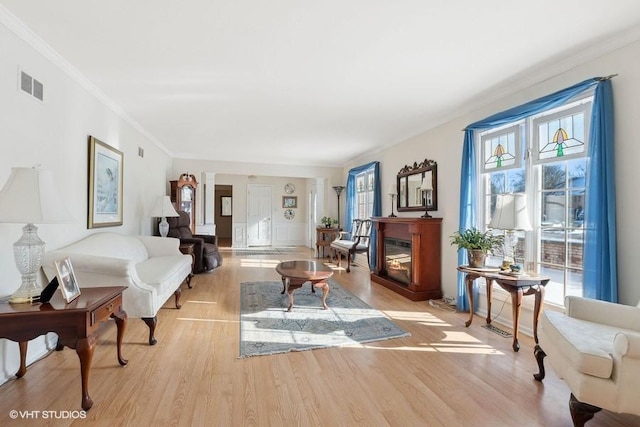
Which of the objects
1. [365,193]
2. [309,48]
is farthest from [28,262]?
[365,193]

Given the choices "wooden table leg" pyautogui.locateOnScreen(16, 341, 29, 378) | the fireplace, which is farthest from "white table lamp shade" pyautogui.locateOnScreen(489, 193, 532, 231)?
"wooden table leg" pyautogui.locateOnScreen(16, 341, 29, 378)

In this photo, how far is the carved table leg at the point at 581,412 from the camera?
1.53m

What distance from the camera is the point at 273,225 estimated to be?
10195 millimetres

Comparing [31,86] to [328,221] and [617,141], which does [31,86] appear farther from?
[328,221]

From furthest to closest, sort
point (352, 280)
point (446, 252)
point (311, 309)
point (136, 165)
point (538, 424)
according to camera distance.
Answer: point (352, 280) < point (136, 165) < point (446, 252) < point (311, 309) < point (538, 424)

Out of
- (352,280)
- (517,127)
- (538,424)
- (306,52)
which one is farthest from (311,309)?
(517,127)

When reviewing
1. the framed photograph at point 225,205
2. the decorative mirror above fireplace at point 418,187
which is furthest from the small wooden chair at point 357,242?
the framed photograph at point 225,205

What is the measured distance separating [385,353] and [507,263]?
138cm

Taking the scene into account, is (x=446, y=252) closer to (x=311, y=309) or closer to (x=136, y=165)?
(x=311, y=309)

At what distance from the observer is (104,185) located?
11.5 feet

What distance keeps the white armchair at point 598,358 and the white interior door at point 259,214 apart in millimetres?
8748

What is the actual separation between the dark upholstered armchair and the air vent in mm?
3180

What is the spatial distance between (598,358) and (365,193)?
557cm

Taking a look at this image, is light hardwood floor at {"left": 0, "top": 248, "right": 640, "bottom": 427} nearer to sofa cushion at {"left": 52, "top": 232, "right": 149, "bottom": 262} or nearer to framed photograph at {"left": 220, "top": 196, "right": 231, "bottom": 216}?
sofa cushion at {"left": 52, "top": 232, "right": 149, "bottom": 262}
